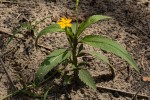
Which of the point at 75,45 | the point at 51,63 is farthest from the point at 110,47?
the point at 51,63

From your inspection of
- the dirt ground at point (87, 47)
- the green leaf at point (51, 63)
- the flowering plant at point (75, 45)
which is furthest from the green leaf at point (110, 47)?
the dirt ground at point (87, 47)

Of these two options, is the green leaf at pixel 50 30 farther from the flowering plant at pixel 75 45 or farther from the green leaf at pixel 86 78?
the green leaf at pixel 86 78

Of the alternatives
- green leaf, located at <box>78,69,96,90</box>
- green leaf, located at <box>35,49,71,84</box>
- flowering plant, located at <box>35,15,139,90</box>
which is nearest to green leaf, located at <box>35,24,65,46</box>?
flowering plant, located at <box>35,15,139,90</box>

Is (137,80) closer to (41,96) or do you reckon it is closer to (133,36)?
(133,36)

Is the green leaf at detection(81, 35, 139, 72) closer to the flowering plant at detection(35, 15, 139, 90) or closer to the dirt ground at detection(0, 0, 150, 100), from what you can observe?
the flowering plant at detection(35, 15, 139, 90)

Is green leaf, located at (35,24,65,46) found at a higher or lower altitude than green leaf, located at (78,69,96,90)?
higher

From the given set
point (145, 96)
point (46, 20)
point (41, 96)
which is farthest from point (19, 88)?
point (145, 96)

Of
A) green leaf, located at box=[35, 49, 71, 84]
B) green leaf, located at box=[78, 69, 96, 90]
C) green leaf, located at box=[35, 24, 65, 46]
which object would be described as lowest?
green leaf, located at box=[78, 69, 96, 90]
